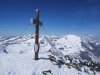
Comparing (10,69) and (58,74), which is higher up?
(10,69)

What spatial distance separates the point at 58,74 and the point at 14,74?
19.5ft

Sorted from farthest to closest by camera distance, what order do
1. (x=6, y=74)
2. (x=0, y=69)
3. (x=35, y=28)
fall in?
1. (x=35, y=28)
2. (x=0, y=69)
3. (x=6, y=74)

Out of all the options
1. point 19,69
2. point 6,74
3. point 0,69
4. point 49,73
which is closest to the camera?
point 6,74

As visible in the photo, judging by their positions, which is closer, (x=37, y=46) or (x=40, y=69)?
(x=40, y=69)

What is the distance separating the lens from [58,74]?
13.2m

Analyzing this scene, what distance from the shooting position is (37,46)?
15.6m

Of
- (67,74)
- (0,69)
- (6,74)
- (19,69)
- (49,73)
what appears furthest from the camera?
(67,74)

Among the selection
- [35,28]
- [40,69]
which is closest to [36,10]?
[35,28]

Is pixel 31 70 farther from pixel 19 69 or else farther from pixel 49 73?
pixel 49 73

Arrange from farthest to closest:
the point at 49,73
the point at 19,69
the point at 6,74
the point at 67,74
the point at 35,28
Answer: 1. the point at 35,28
2. the point at 67,74
3. the point at 49,73
4. the point at 19,69
5. the point at 6,74

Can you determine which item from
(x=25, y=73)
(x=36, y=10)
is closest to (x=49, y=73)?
(x=25, y=73)

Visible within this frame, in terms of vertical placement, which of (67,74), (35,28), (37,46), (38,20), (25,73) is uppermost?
(38,20)

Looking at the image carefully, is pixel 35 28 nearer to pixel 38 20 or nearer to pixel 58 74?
pixel 38 20

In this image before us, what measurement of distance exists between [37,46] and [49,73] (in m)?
4.92
